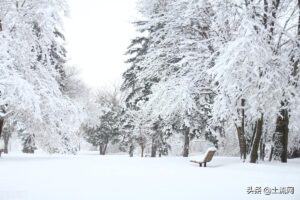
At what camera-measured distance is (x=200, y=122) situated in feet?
78.8

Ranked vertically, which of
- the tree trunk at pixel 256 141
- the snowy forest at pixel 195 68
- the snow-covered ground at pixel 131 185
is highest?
the snowy forest at pixel 195 68

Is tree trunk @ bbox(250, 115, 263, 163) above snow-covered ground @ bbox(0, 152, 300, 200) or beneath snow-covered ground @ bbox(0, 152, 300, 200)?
above

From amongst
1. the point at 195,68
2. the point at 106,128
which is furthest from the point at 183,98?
the point at 106,128

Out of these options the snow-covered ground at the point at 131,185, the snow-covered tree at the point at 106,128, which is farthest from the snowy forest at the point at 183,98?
the snow-covered tree at the point at 106,128

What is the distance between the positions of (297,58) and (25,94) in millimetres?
11176

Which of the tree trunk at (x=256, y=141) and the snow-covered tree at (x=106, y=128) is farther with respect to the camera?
the snow-covered tree at (x=106, y=128)

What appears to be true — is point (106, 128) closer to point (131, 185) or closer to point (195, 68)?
point (195, 68)

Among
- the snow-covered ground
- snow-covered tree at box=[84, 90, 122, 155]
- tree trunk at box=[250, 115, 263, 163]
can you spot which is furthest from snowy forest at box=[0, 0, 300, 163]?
snow-covered tree at box=[84, 90, 122, 155]

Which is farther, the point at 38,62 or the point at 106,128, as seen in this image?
the point at 106,128

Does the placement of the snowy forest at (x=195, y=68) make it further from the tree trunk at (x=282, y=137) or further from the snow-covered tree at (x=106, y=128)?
the snow-covered tree at (x=106, y=128)

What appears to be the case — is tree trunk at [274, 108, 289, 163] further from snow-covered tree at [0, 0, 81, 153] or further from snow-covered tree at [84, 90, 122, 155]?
snow-covered tree at [84, 90, 122, 155]

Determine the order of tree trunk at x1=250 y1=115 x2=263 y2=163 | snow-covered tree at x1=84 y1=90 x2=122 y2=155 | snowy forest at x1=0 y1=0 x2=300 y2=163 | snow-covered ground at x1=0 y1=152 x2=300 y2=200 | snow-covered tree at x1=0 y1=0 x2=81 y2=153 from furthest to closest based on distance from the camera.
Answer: snow-covered tree at x1=84 y1=90 x2=122 y2=155
snow-covered tree at x1=0 y1=0 x2=81 y2=153
tree trunk at x1=250 y1=115 x2=263 y2=163
snowy forest at x1=0 y1=0 x2=300 y2=163
snow-covered ground at x1=0 y1=152 x2=300 y2=200

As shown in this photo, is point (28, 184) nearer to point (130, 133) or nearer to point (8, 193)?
point (8, 193)

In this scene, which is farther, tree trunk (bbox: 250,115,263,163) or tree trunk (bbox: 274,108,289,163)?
tree trunk (bbox: 274,108,289,163)
